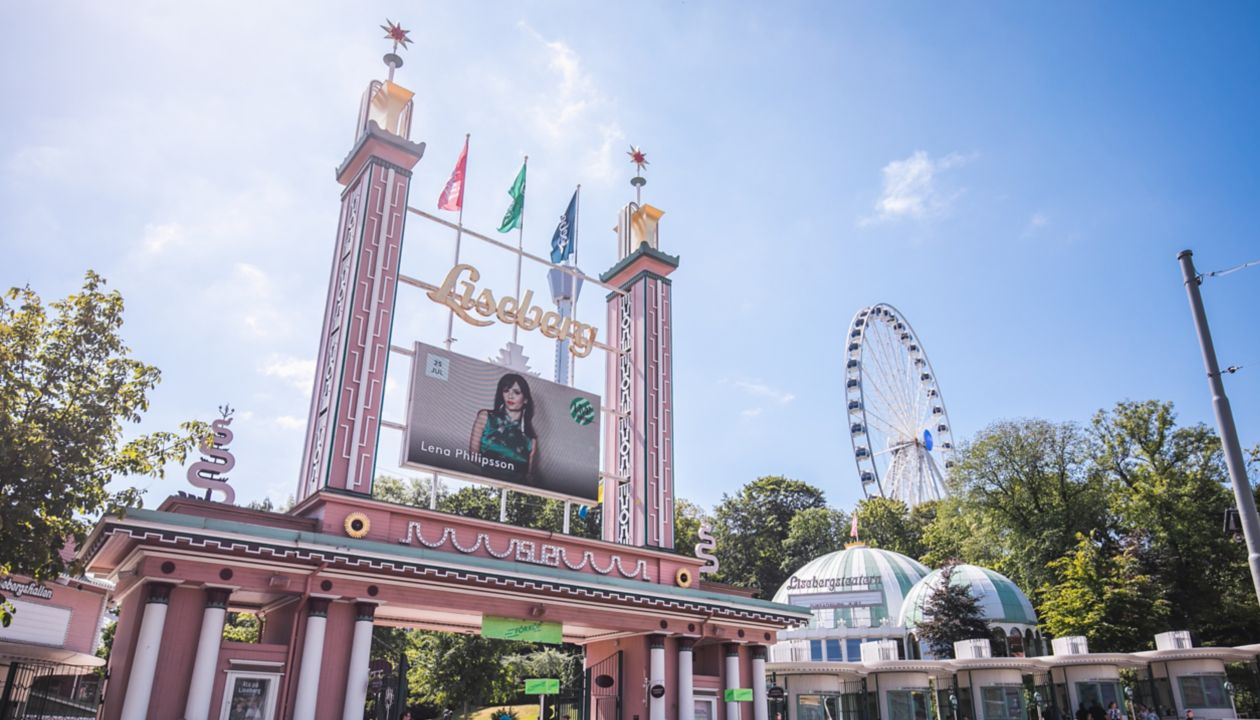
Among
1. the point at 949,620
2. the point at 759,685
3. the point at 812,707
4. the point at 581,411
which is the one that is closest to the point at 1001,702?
the point at 949,620

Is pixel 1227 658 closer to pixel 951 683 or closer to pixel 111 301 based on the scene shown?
pixel 951 683

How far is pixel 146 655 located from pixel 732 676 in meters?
17.2

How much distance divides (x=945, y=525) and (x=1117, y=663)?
26.0 meters

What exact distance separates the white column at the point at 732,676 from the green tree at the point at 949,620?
2096cm

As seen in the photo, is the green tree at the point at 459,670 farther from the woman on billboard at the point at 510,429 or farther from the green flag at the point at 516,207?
the green flag at the point at 516,207

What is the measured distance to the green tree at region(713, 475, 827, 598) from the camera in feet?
243

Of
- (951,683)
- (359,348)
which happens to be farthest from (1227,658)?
(359,348)

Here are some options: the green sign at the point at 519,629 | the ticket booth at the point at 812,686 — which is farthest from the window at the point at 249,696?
the ticket booth at the point at 812,686

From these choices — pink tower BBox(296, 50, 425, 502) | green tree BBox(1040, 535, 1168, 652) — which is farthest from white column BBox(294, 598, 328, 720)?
green tree BBox(1040, 535, 1168, 652)

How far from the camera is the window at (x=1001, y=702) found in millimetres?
38375

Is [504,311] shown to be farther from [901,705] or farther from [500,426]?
[901,705]

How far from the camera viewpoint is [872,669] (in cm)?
3822

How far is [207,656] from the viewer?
18.2 m

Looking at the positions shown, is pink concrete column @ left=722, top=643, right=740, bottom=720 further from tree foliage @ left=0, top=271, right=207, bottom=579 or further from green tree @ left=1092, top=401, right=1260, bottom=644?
green tree @ left=1092, top=401, right=1260, bottom=644
